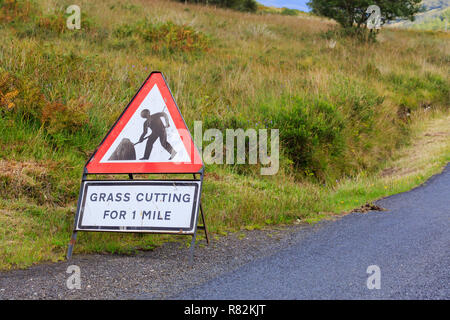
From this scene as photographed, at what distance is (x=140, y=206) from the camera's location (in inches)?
185

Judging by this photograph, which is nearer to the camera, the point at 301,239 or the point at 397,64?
the point at 301,239

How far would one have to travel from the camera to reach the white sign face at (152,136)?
4820mm

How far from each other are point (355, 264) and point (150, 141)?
2325mm

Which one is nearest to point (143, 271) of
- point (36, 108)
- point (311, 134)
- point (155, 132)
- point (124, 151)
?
point (124, 151)

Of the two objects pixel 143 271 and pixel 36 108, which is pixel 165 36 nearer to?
pixel 36 108

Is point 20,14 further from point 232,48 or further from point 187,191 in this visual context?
point 187,191

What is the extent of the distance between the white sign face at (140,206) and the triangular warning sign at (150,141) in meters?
0.16

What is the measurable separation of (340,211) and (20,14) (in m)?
11.4

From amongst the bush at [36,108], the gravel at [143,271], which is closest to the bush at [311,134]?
the bush at [36,108]

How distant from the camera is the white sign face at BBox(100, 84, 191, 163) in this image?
15.8 ft

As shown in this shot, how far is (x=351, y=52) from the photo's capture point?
62.0ft

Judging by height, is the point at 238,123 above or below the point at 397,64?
below

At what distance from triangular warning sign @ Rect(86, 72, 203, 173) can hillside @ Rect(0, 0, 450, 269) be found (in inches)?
34.4

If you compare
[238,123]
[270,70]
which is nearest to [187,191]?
[238,123]
